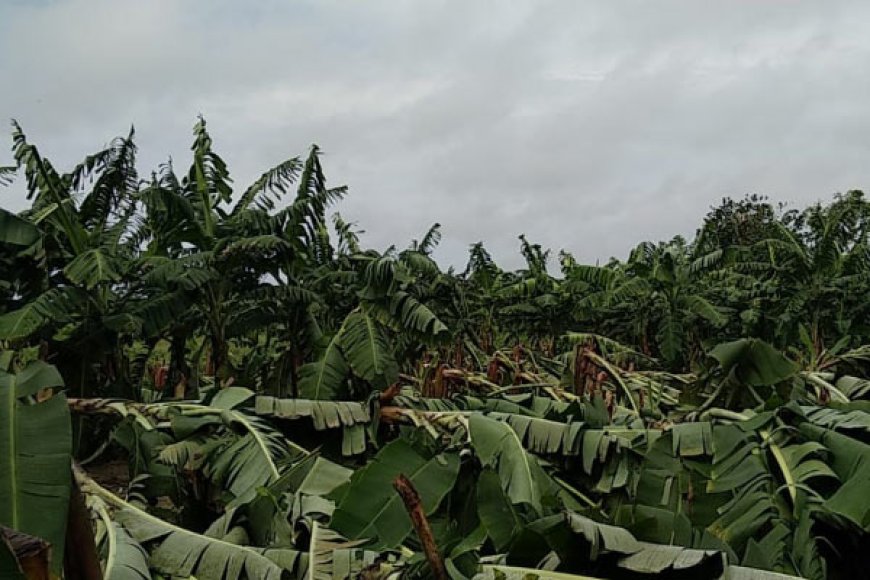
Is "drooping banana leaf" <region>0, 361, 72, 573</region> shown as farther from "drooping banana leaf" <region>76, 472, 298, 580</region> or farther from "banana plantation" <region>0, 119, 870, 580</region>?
"drooping banana leaf" <region>76, 472, 298, 580</region>

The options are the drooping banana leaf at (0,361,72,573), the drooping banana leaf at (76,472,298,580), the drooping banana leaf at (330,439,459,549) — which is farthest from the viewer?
the drooping banana leaf at (330,439,459,549)

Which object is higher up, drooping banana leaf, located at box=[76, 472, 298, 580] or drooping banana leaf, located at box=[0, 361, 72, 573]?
drooping banana leaf, located at box=[0, 361, 72, 573]

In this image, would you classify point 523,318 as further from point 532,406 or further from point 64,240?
point 532,406

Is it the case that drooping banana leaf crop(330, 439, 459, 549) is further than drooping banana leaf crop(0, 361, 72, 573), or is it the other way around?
drooping banana leaf crop(330, 439, 459, 549)

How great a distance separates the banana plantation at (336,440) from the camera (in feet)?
6.91

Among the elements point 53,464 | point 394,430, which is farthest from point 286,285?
point 53,464

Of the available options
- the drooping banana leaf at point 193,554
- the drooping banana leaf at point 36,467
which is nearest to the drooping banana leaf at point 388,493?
the drooping banana leaf at point 193,554

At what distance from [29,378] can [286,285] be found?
14.6 feet

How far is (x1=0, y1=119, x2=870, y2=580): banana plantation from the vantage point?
2107mm

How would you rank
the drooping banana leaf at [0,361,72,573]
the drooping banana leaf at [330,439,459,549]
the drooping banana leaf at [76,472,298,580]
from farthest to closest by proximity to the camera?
the drooping banana leaf at [330,439,459,549] → the drooping banana leaf at [76,472,298,580] → the drooping banana leaf at [0,361,72,573]

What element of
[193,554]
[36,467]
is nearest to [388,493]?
[193,554]

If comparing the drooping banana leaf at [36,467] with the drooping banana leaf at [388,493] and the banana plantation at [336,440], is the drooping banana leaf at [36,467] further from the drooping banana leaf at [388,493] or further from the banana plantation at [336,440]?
the drooping banana leaf at [388,493]

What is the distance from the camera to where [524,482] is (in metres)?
2.90

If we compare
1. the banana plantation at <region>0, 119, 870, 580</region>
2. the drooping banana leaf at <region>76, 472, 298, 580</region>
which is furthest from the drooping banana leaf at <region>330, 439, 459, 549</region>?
the drooping banana leaf at <region>76, 472, 298, 580</region>
